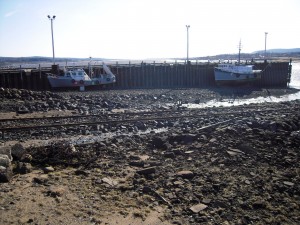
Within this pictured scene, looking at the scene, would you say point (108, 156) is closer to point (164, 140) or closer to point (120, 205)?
point (164, 140)

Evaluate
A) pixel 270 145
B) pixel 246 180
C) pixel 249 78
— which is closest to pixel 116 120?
pixel 270 145

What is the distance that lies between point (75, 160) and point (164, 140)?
358cm

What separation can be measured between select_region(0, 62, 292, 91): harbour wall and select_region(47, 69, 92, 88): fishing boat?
1.02 m

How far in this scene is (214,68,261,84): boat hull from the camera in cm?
4112

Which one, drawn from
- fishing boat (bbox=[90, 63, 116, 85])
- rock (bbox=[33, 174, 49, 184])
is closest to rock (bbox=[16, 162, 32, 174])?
rock (bbox=[33, 174, 49, 184])

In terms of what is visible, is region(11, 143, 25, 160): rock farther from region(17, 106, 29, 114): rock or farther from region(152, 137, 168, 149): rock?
region(17, 106, 29, 114): rock

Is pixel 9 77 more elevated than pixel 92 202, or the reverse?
pixel 9 77

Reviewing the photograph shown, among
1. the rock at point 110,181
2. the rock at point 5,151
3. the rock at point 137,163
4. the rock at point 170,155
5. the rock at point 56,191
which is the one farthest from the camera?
the rock at point 170,155

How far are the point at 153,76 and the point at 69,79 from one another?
11.3 meters

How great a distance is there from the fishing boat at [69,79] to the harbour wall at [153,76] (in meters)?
1.02

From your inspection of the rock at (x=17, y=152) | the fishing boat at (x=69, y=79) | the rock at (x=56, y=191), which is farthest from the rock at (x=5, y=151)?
the fishing boat at (x=69, y=79)

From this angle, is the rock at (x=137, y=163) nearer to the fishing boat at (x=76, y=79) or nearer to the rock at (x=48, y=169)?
the rock at (x=48, y=169)

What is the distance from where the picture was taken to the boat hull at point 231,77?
41.1 meters

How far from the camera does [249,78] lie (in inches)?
1639
